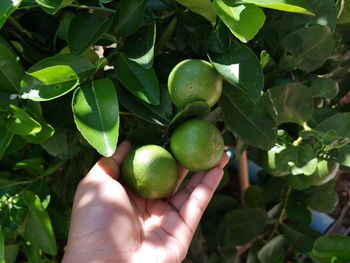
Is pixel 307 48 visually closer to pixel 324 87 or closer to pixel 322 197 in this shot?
pixel 324 87

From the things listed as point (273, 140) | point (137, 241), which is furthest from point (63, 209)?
point (273, 140)

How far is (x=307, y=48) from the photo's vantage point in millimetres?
906

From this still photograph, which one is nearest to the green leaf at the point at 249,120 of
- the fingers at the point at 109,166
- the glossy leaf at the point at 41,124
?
the fingers at the point at 109,166

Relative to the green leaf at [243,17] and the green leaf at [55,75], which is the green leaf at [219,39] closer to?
the green leaf at [243,17]

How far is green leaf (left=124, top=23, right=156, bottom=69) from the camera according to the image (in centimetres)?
83

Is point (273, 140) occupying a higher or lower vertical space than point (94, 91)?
lower

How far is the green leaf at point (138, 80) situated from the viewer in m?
0.83

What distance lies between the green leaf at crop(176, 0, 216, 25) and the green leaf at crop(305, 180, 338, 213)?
63 cm

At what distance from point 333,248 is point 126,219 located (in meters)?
0.46

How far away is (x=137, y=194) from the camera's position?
0.95 meters

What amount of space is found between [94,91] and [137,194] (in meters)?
0.24

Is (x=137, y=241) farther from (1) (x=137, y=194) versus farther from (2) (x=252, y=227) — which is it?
(2) (x=252, y=227)

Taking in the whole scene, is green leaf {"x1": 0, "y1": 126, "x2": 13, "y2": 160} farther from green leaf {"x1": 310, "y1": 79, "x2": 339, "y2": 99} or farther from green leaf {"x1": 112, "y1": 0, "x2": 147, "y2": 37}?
green leaf {"x1": 310, "y1": 79, "x2": 339, "y2": 99}

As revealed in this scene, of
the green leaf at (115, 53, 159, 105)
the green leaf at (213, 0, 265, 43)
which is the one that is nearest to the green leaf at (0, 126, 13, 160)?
the green leaf at (115, 53, 159, 105)
